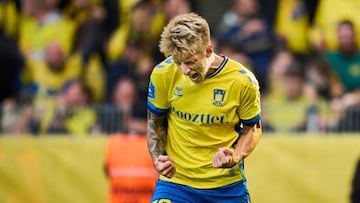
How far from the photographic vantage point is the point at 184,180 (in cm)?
840

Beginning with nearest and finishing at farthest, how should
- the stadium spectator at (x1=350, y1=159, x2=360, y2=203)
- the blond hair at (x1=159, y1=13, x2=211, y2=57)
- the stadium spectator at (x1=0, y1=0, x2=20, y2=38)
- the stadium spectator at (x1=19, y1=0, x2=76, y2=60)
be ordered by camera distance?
the blond hair at (x1=159, y1=13, x2=211, y2=57)
the stadium spectator at (x1=350, y1=159, x2=360, y2=203)
the stadium spectator at (x1=19, y1=0, x2=76, y2=60)
the stadium spectator at (x1=0, y1=0, x2=20, y2=38)

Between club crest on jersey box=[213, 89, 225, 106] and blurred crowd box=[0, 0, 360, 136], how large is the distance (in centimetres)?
273

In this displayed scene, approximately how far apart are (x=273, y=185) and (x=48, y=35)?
182 inches

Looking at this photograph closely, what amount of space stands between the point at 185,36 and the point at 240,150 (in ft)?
3.36

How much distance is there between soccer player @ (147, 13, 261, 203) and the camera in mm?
8172

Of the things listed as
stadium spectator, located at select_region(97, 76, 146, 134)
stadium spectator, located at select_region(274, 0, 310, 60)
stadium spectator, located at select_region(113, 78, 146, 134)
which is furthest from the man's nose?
stadium spectator, located at select_region(274, 0, 310, 60)

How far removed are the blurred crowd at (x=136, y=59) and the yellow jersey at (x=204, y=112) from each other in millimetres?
2512

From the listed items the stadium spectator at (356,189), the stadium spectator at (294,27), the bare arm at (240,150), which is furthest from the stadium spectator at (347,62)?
the bare arm at (240,150)

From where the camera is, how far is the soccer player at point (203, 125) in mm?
8172

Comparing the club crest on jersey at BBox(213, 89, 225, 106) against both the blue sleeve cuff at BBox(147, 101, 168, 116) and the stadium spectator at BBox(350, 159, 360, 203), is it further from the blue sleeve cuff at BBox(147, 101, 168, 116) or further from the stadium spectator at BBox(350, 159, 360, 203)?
the stadium spectator at BBox(350, 159, 360, 203)

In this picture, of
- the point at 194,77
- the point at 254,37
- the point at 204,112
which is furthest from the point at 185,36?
the point at 254,37

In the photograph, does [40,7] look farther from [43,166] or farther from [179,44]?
[179,44]

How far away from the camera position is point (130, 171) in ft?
34.3

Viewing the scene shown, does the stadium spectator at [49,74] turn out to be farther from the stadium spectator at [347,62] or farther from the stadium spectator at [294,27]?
the stadium spectator at [347,62]
